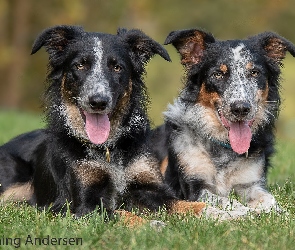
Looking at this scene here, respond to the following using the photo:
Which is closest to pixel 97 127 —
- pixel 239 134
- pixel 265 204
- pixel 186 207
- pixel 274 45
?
pixel 186 207

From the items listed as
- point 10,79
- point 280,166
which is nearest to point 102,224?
point 280,166

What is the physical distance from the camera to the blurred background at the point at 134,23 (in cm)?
3288

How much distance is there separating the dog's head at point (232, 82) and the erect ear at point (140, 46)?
0.26 m

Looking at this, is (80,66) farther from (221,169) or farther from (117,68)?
(221,169)

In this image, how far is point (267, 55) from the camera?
7977mm

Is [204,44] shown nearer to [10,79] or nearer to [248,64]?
A: [248,64]

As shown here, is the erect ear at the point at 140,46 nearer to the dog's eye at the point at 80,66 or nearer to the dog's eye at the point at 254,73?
the dog's eye at the point at 80,66

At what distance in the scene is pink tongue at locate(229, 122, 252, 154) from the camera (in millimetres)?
7672

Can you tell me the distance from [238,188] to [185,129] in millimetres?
1018

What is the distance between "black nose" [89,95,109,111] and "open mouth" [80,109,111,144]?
24 centimetres

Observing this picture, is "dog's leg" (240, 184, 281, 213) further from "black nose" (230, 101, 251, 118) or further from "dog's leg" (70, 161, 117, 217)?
"dog's leg" (70, 161, 117, 217)

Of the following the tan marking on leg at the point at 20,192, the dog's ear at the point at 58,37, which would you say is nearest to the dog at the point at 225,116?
the dog's ear at the point at 58,37

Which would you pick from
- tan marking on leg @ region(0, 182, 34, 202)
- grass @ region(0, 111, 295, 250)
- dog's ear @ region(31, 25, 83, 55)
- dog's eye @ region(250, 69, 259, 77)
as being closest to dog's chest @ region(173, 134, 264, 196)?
dog's eye @ region(250, 69, 259, 77)

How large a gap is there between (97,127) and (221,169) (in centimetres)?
177
